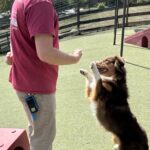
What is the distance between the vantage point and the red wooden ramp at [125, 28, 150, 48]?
8484mm

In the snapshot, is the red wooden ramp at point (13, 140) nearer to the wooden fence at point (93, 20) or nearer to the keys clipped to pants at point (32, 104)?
the keys clipped to pants at point (32, 104)

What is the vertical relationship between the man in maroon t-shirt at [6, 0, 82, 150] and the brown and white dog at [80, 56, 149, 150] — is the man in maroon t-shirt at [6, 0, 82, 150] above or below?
above

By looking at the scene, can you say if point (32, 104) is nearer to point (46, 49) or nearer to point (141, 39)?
point (46, 49)

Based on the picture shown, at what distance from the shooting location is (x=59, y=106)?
4.99 meters

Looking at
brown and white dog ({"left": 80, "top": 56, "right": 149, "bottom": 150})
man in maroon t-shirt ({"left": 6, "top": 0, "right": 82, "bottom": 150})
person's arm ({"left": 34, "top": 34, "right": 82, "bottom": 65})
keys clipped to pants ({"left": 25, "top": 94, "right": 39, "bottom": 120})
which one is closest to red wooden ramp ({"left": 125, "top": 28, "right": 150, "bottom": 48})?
brown and white dog ({"left": 80, "top": 56, "right": 149, "bottom": 150})

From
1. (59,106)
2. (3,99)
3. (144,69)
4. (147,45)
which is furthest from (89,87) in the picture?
(147,45)

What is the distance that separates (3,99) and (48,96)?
3255 millimetres

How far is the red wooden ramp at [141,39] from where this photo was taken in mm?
8484

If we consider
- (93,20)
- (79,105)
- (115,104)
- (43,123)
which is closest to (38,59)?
(43,123)

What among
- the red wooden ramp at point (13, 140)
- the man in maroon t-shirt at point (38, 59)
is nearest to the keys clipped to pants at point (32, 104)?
the man in maroon t-shirt at point (38, 59)

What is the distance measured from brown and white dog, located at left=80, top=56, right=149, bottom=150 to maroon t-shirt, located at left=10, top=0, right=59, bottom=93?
1046 millimetres

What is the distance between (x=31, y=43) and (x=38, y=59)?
125 millimetres

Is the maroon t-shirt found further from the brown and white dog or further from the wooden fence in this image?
the wooden fence

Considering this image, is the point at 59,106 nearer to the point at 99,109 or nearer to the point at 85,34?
→ the point at 99,109
